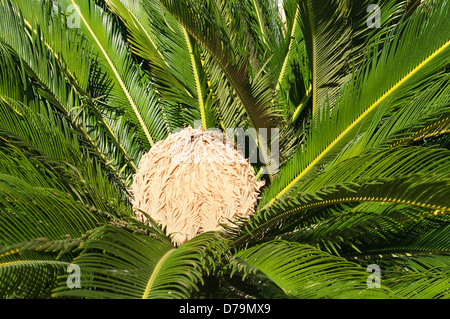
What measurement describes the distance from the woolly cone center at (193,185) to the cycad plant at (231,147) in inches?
0.7

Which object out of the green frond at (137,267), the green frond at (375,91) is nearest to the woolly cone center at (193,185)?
the green frond at (375,91)

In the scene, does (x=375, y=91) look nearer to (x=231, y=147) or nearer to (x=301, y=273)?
(x=231, y=147)

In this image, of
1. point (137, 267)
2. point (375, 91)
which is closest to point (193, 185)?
point (137, 267)

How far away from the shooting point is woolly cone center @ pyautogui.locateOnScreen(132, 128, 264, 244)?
2.60m

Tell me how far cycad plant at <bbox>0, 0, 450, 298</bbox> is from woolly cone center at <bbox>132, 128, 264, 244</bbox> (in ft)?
0.05

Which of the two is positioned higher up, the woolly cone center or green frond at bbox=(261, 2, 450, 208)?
green frond at bbox=(261, 2, 450, 208)

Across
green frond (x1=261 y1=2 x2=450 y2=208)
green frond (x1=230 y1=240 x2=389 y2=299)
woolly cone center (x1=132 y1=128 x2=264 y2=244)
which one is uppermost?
green frond (x1=261 y1=2 x2=450 y2=208)

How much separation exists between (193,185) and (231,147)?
1.37 feet

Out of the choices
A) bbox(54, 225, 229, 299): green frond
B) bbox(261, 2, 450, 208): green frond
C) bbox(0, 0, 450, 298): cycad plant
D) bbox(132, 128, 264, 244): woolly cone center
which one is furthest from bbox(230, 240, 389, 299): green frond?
bbox(261, 2, 450, 208): green frond

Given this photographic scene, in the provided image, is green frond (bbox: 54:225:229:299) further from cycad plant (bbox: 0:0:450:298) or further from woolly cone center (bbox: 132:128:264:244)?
woolly cone center (bbox: 132:128:264:244)

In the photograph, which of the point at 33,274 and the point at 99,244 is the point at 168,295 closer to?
the point at 99,244

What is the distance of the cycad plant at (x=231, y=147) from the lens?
6.37 ft

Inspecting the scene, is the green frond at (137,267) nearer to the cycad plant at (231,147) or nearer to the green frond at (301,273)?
the cycad plant at (231,147)

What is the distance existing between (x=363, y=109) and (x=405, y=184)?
0.98m
